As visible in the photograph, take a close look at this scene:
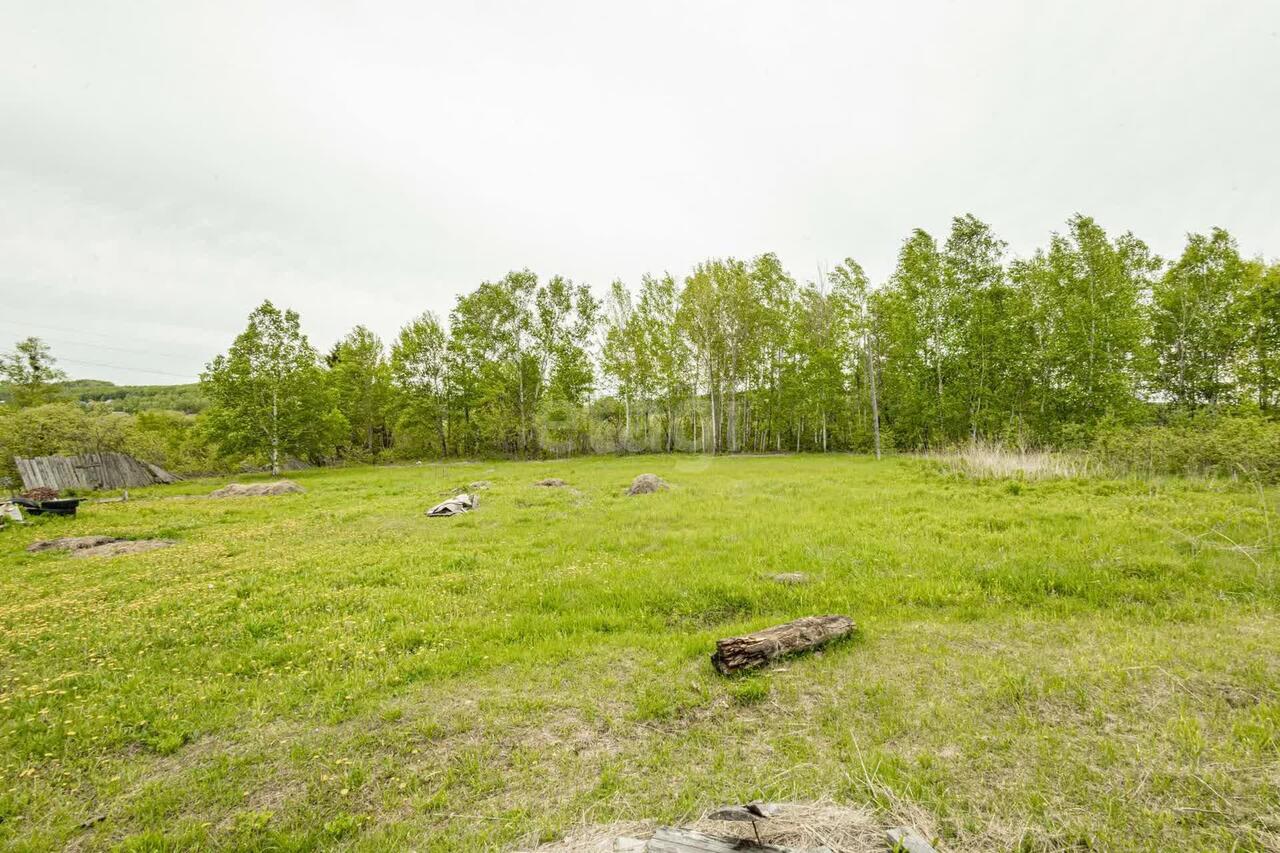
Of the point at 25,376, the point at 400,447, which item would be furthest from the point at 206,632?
the point at 25,376

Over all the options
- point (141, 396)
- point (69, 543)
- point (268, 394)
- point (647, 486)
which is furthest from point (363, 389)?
point (141, 396)

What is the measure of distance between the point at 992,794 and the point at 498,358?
170 feet

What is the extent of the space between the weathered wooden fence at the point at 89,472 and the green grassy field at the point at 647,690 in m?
Answer: 24.6

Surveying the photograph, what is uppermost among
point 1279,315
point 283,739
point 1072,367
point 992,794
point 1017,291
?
point 1017,291

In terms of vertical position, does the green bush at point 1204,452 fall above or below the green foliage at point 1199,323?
below

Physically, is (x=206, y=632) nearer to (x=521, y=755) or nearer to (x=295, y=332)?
(x=521, y=755)

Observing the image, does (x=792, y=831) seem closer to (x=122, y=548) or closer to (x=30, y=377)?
(x=122, y=548)

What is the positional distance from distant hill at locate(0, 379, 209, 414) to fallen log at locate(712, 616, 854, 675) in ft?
330

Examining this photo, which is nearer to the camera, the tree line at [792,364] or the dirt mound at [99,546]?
the dirt mound at [99,546]

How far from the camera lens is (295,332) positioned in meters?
39.2

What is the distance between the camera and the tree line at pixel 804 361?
103 ft

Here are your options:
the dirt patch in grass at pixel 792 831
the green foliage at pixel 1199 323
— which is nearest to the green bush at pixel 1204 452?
the dirt patch in grass at pixel 792 831

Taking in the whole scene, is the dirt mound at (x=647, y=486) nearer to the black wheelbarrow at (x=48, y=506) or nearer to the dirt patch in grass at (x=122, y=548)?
the dirt patch in grass at (x=122, y=548)

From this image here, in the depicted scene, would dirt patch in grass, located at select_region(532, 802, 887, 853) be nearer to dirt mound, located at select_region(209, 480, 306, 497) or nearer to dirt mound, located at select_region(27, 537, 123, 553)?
dirt mound, located at select_region(27, 537, 123, 553)
